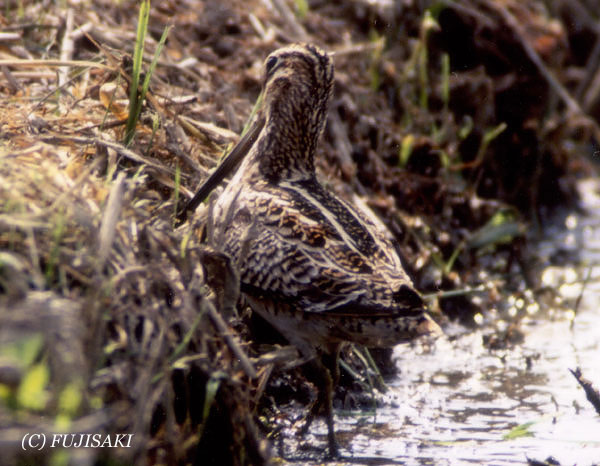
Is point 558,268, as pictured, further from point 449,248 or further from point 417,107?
point 417,107

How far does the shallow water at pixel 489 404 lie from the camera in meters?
3.50

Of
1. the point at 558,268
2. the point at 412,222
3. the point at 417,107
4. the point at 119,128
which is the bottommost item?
the point at 558,268

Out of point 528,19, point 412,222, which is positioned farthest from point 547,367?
point 528,19

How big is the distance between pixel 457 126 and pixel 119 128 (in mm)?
2956

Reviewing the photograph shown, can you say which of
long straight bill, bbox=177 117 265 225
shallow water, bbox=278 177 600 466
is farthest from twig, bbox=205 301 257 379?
long straight bill, bbox=177 117 265 225

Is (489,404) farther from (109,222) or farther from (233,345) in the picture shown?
(109,222)

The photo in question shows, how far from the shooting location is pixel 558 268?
6.12 metres

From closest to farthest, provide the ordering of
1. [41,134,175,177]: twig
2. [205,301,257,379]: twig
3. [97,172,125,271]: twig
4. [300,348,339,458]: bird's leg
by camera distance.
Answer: [97,172,125,271]: twig, [205,301,257,379]: twig, [300,348,339,458]: bird's leg, [41,134,175,177]: twig

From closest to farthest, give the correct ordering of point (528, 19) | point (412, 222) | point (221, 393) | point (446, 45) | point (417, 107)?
point (221, 393)
point (412, 222)
point (417, 107)
point (446, 45)
point (528, 19)

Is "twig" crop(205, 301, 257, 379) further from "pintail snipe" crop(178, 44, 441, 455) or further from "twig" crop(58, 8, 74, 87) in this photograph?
"twig" crop(58, 8, 74, 87)

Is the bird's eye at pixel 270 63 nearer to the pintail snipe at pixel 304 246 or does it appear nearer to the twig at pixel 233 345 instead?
the pintail snipe at pixel 304 246

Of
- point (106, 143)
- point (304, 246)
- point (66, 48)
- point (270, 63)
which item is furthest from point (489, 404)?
point (66, 48)

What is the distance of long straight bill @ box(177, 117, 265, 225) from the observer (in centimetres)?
380

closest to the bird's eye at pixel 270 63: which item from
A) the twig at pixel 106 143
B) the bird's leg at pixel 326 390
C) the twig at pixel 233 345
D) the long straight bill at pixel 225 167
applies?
the long straight bill at pixel 225 167
